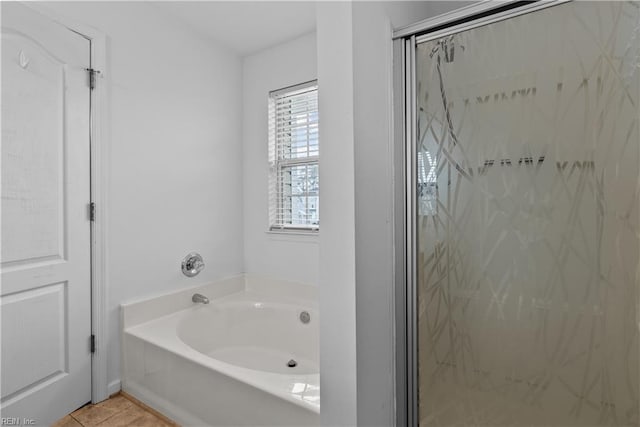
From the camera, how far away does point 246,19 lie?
2.34 metres

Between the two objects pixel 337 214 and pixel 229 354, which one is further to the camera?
pixel 229 354

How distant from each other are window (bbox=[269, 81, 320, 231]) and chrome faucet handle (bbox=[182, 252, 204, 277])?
63cm

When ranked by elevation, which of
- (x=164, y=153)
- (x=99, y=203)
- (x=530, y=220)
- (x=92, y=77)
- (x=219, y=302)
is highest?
(x=92, y=77)

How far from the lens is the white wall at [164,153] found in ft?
6.58

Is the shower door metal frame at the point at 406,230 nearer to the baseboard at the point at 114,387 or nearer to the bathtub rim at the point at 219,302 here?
the bathtub rim at the point at 219,302

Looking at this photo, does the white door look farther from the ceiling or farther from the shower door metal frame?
the shower door metal frame

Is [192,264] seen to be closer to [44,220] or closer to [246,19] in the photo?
[44,220]

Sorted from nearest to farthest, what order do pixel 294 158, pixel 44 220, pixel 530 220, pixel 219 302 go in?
1. pixel 530 220
2. pixel 44 220
3. pixel 219 302
4. pixel 294 158

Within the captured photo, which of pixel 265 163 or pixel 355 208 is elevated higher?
pixel 265 163

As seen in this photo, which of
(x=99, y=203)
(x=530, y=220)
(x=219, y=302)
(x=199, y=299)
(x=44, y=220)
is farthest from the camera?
(x=219, y=302)

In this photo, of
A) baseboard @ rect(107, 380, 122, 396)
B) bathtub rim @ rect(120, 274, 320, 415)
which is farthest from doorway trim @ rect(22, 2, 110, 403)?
bathtub rim @ rect(120, 274, 320, 415)

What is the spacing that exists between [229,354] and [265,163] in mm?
1512

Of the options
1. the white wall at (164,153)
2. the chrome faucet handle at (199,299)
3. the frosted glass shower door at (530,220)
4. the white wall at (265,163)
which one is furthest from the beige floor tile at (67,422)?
the frosted glass shower door at (530,220)

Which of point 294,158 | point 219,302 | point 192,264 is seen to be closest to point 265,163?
point 294,158
